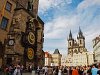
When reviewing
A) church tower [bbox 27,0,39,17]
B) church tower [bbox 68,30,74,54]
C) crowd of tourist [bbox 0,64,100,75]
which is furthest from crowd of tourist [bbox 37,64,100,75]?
church tower [bbox 68,30,74,54]

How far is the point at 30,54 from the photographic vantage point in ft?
90.0

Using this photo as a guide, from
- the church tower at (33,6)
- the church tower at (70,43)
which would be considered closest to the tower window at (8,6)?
the church tower at (33,6)

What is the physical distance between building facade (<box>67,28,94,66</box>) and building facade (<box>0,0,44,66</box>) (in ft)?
423

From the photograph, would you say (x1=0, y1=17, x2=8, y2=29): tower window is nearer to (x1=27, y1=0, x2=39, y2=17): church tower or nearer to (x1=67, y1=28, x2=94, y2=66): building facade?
(x1=27, y1=0, x2=39, y2=17): church tower

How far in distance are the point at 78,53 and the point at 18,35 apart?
134m

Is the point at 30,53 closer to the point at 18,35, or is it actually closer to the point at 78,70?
the point at 18,35

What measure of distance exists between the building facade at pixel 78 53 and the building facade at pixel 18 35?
12888 cm

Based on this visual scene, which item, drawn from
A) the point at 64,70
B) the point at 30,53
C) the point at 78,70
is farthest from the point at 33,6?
the point at 78,70

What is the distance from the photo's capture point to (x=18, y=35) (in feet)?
83.0

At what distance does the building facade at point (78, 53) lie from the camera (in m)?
155

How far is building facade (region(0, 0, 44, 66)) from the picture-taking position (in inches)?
962

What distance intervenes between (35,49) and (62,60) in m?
136

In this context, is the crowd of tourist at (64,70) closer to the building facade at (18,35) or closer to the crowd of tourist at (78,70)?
the crowd of tourist at (78,70)

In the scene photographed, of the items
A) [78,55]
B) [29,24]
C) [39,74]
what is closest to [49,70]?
[39,74]
